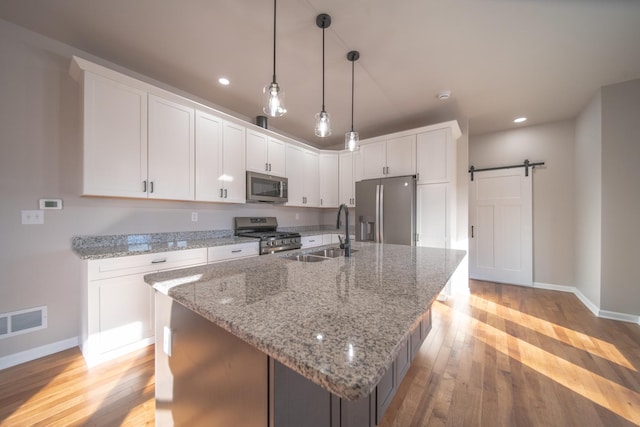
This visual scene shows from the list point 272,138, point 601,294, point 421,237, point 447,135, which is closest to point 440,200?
point 421,237

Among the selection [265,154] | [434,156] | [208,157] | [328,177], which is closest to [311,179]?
[328,177]

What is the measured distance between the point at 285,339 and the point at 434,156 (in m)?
3.36

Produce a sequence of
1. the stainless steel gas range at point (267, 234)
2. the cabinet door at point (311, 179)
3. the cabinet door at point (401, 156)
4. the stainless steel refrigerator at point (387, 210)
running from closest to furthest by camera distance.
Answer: the stainless steel gas range at point (267, 234) < the stainless steel refrigerator at point (387, 210) < the cabinet door at point (401, 156) < the cabinet door at point (311, 179)

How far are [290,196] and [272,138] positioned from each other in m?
0.92

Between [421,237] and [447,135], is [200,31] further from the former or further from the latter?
[421,237]

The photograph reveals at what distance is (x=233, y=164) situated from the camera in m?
2.99

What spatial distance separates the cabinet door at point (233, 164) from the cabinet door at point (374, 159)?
76.3 inches

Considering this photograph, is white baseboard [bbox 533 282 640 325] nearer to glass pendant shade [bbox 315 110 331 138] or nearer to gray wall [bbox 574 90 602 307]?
gray wall [bbox 574 90 602 307]

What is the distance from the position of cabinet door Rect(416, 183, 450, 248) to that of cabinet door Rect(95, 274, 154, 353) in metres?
3.23

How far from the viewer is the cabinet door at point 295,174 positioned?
3789mm

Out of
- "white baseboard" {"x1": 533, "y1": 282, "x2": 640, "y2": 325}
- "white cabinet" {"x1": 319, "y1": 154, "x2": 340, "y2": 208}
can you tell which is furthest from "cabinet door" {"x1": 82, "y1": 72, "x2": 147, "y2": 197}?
"white baseboard" {"x1": 533, "y1": 282, "x2": 640, "y2": 325}

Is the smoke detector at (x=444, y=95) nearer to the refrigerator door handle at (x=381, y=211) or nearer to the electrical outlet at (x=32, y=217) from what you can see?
the refrigerator door handle at (x=381, y=211)

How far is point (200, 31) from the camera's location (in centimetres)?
194

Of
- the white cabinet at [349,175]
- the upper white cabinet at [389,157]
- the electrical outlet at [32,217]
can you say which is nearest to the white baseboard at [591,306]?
the upper white cabinet at [389,157]
